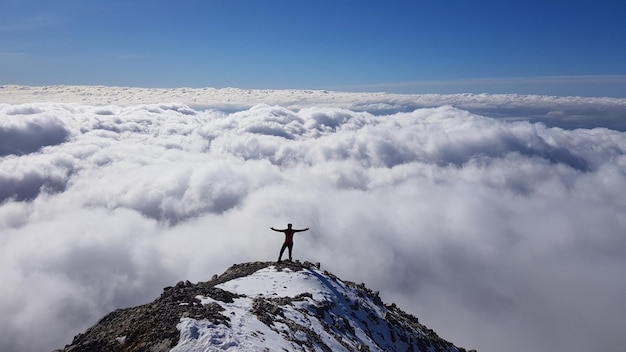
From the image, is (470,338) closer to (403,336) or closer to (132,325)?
(403,336)

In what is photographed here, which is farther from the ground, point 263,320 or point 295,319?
point 263,320

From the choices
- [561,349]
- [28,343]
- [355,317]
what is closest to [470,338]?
[561,349]

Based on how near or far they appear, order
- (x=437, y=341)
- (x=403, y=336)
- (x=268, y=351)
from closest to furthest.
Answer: (x=268, y=351), (x=403, y=336), (x=437, y=341)

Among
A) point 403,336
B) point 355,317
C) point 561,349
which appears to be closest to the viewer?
point 355,317

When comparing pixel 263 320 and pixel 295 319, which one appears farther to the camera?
pixel 295 319

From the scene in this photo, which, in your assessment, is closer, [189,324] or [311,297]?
[189,324]

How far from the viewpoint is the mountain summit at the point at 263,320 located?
16047 mm

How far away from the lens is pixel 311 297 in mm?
30562

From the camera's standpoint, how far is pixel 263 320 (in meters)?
21.0

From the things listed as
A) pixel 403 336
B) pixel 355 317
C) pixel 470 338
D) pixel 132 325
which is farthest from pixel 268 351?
pixel 470 338

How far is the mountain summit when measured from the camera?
A: 16.0m

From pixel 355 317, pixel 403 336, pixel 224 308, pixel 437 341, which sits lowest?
pixel 437 341

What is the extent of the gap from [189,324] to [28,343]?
227 meters

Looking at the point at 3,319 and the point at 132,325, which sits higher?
the point at 132,325
